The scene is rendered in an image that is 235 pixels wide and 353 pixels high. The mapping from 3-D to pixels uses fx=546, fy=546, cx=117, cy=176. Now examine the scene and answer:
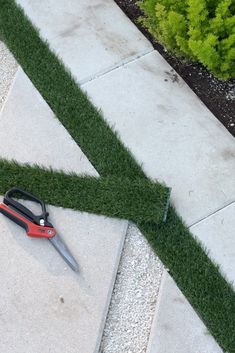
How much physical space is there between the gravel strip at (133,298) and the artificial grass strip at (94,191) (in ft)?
0.47

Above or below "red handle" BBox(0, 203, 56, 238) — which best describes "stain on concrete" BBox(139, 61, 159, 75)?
above

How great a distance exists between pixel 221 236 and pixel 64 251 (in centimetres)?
100

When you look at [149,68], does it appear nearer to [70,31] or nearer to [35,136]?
[70,31]

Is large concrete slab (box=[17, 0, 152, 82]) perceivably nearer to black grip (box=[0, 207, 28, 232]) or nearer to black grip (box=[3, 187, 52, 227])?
black grip (box=[3, 187, 52, 227])

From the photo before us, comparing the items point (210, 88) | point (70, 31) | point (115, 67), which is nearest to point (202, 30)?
point (210, 88)

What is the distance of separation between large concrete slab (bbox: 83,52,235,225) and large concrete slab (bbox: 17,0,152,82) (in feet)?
0.41

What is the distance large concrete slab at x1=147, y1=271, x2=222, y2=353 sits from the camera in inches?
123

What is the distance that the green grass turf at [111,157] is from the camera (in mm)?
3229

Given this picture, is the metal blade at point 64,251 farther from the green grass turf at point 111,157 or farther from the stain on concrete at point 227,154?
the stain on concrete at point 227,154

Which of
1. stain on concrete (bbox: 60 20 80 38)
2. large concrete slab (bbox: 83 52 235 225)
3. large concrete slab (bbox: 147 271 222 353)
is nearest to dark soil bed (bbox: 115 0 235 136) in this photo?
large concrete slab (bbox: 83 52 235 225)

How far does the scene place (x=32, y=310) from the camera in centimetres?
322

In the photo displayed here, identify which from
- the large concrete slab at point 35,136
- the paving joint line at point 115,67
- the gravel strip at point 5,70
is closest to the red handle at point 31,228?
the large concrete slab at point 35,136

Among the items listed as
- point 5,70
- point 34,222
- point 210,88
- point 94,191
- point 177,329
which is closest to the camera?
point 177,329

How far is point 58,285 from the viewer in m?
3.29
